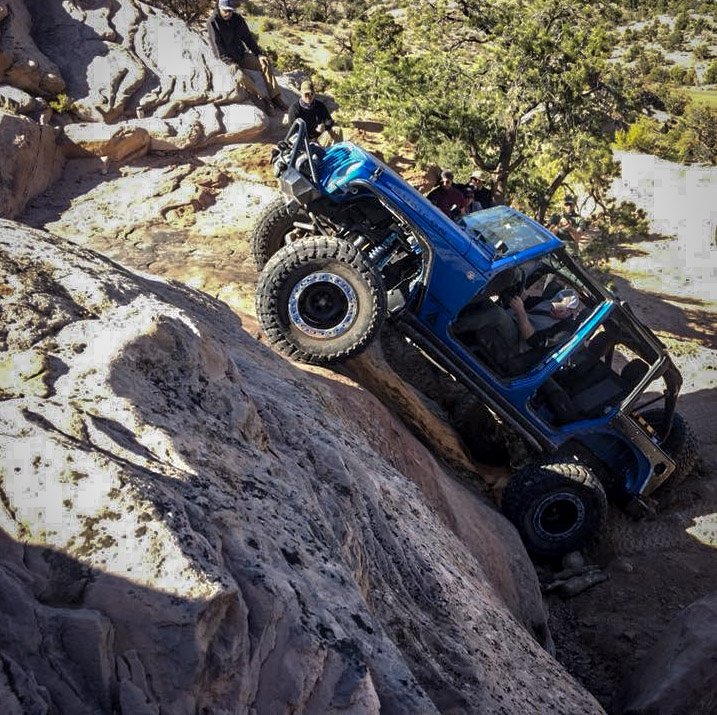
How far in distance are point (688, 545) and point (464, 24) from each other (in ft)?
29.7

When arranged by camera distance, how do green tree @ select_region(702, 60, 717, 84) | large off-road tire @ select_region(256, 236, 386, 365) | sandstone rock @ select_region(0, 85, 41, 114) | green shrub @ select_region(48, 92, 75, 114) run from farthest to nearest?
green tree @ select_region(702, 60, 717, 84), green shrub @ select_region(48, 92, 75, 114), sandstone rock @ select_region(0, 85, 41, 114), large off-road tire @ select_region(256, 236, 386, 365)

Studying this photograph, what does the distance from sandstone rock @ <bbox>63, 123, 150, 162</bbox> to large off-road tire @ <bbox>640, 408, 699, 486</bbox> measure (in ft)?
22.3

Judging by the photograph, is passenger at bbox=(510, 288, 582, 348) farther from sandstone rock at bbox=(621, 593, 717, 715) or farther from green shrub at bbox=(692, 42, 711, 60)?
green shrub at bbox=(692, 42, 711, 60)

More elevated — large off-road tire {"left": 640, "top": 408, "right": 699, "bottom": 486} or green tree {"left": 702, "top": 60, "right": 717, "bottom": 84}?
green tree {"left": 702, "top": 60, "right": 717, "bottom": 84}

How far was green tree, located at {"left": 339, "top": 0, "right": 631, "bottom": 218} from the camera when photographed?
11094 mm

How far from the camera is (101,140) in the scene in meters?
9.31

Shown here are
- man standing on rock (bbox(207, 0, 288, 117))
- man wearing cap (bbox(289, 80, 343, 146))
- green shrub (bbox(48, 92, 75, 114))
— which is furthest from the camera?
man standing on rock (bbox(207, 0, 288, 117))

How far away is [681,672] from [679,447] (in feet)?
10.6

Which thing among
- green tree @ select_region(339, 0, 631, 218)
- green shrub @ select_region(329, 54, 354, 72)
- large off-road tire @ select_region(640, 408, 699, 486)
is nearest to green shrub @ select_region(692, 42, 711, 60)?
green shrub @ select_region(329, 54, 354, 72)

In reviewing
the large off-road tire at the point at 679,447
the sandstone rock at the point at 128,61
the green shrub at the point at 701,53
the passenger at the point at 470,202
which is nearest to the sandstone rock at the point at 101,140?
the sandstone rock at the point at 128,61

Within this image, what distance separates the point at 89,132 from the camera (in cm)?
933

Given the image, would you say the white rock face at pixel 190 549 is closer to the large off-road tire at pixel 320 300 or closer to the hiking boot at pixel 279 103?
the large off-road tire at pixel 320 300

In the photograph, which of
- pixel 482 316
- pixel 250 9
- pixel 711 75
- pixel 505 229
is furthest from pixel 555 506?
pixel 711 75

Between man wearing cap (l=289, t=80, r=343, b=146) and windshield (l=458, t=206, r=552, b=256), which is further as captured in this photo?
man wearing cap (l=289, t=80, r=343, b=146)
